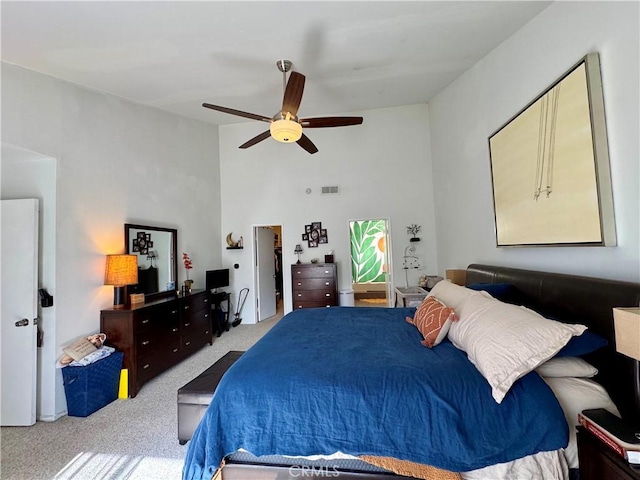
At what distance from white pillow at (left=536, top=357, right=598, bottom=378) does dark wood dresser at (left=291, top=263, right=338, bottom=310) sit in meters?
3.61

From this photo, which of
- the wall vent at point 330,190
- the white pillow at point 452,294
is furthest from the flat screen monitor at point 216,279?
the white pillow at point 452,294

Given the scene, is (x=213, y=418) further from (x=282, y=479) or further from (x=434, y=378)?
(x=434, y=378)

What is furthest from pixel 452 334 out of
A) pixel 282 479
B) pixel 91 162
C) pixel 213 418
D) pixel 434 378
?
pixel 91 162

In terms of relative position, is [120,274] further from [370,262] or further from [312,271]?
[370,262]

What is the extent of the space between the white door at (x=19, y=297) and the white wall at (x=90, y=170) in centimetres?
Result: 16

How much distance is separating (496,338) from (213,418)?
1486 mm

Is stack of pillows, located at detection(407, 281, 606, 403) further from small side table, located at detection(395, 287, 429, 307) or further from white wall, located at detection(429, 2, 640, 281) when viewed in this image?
small side table, located at detection(395, 287, 429, 307)

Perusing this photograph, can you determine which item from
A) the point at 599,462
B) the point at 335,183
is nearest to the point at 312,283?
Result: the point at 335,183

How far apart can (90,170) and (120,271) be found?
1.15 meters

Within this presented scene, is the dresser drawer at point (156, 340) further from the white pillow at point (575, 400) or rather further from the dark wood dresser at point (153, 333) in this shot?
the white pillow at point (575, 400)

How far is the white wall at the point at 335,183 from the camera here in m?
4.93

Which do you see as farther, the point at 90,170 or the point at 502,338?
the point at 90,170

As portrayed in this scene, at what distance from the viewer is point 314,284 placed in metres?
4.94

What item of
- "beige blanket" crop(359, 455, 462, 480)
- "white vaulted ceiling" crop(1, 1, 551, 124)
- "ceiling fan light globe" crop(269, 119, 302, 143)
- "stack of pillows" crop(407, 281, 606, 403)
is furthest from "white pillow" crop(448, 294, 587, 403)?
"white vaulted ceiling" crop(1, 1, 551, 124)
